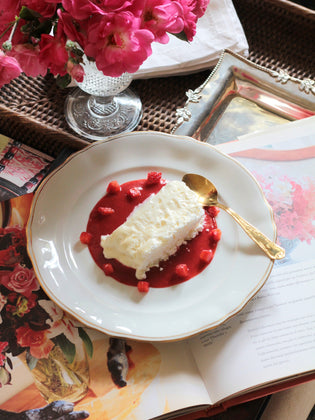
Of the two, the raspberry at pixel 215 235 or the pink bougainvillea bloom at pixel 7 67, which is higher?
the pink bougainvillea bloom at pixel 7 67

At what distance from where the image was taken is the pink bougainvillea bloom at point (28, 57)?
84cm

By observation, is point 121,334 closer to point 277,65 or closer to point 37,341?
point 37,341

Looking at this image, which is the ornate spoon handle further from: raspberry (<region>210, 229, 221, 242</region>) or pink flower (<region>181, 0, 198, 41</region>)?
pink flower (<region>181, 0, 198, 41</region>)

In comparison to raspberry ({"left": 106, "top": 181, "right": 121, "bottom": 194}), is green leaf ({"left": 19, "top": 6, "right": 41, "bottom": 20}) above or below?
above

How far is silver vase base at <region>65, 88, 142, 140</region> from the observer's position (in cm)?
122

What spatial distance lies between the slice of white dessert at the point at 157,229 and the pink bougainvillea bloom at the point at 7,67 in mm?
392

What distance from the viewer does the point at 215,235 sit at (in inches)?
40.8

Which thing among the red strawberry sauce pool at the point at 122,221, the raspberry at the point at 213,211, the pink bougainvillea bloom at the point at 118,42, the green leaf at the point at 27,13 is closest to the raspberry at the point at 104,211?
the red strawberry sauce pool at the point at 122,221

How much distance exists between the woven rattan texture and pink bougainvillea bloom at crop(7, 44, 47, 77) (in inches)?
11.7

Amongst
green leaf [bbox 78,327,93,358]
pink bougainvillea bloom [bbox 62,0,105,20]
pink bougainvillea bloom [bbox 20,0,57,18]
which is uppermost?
pink bougainvillea bloom [bbox 62,0,105,20]

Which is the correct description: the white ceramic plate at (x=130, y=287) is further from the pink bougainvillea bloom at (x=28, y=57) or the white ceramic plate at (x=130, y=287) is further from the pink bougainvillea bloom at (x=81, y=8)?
the pink bougainvillea bloom at (x=81, y=8)

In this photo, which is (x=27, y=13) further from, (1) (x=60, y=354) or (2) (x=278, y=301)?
(2) (x=278, y=301)

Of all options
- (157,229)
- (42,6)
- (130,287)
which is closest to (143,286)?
(130,287)

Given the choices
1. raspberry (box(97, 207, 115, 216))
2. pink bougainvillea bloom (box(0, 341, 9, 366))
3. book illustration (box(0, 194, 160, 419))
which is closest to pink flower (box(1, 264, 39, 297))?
book illustration (box(0, 194, 160, 419))
